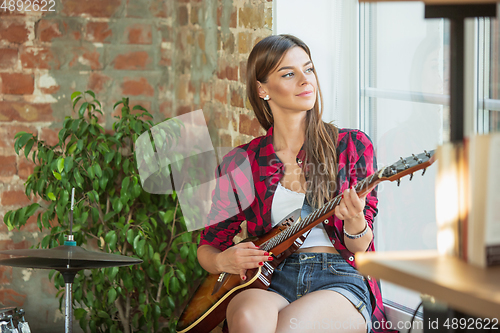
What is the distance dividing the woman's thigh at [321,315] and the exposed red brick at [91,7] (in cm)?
175

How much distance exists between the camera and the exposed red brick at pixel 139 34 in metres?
2.51

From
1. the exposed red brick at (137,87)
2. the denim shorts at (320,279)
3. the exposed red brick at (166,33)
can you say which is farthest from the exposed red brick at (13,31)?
the denim shorts at (320,279)

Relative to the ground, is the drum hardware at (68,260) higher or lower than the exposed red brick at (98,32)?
lower

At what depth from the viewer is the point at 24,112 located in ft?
7.95

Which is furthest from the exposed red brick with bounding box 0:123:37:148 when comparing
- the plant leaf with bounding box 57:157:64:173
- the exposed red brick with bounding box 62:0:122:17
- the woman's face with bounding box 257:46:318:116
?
the woman's face with bounding box 257:46:318:116

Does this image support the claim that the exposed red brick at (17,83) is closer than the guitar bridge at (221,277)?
No

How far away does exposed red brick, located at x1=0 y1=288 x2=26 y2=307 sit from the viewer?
2.46 metres

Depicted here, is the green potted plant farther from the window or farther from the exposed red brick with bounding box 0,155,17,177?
the window

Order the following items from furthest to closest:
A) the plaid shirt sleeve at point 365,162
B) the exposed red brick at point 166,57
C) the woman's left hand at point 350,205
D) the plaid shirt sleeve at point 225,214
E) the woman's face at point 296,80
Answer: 1. the exposed red brick at point 166,57
2. the plaid shirt sleeve at point 225,214
3. the woman's face at point 296,80
4. the plaid shirt sleeve at point 365,162
5. the woman's left hand at point 350,205

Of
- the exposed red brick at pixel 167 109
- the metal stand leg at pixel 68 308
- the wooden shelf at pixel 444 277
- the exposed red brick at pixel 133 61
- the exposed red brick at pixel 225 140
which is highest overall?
the exposed red brick at pixel 133 61

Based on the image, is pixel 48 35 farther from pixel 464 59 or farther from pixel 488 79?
pixel 464 59

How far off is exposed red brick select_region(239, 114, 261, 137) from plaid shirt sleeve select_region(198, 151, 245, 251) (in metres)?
0.21

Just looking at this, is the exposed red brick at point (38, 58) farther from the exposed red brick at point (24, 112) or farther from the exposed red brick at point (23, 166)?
the exposed red brick at point (23, 166)

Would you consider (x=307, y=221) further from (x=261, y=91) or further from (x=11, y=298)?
(x=11, y=298)
